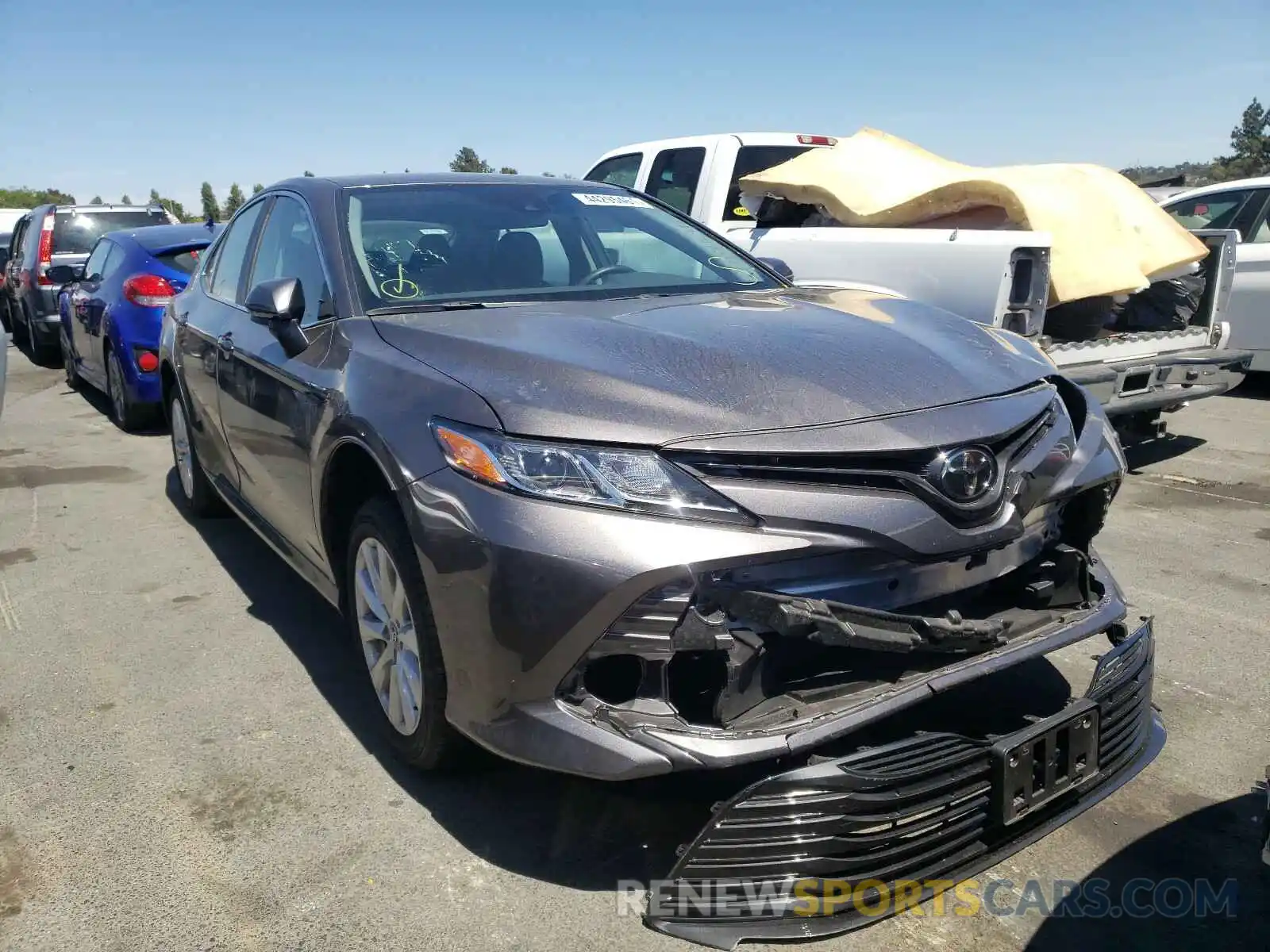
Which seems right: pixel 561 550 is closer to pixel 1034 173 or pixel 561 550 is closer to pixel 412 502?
pixel 412 502

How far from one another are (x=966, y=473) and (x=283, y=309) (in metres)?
2.22

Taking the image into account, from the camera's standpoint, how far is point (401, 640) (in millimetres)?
3002

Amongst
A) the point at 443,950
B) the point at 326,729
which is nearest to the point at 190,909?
the point at 443,950

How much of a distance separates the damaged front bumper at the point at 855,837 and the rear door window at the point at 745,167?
19.5 ft

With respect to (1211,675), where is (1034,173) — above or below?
above

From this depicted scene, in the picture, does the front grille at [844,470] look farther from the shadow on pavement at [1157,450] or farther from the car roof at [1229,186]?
the car roof at [1229,186]

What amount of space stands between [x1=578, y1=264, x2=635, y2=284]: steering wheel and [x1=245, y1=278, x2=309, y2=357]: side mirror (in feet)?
3.13

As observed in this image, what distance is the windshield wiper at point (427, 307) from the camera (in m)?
3.40

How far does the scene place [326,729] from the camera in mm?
3469

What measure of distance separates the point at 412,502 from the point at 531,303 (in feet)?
3.38

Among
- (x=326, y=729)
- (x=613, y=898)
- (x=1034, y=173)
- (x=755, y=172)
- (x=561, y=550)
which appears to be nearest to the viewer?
(x=561, y=550)

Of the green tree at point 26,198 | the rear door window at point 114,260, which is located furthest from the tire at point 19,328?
the green tree at point 26,198

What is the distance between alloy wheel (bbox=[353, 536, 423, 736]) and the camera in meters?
2.94

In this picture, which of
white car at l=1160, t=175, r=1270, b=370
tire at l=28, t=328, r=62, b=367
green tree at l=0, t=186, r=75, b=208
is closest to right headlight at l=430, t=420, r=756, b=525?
white car at l=1160, t=175, r=1270, b=370
